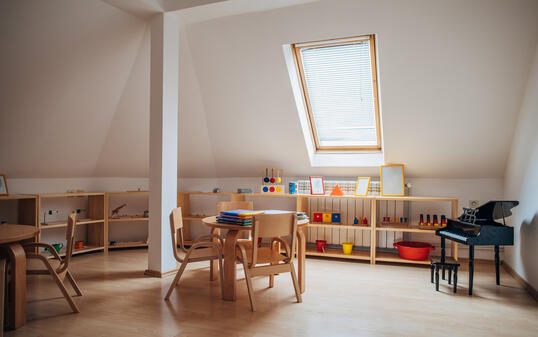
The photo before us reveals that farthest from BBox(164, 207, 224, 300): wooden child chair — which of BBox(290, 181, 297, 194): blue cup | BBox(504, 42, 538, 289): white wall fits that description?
BBox(504, 42, 538, 289): white wall

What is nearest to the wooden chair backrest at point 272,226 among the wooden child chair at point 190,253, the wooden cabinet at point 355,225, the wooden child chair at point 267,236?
the wooden child chair at point 267,236

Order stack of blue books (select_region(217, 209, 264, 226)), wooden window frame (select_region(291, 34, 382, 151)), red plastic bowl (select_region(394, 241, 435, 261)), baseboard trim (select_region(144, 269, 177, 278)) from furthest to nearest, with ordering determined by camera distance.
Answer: red plastic bowl (select_region(394, 241, 435, 261)) < wooden window frame (select_region(291, 34, 382, 151)) < baseboard trim (select_region(144, 269, 177, 278)) < stack of blue books (select_region(217, 209, 264, 226))

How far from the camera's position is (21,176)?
A: 4.98m

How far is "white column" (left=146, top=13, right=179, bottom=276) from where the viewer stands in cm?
417

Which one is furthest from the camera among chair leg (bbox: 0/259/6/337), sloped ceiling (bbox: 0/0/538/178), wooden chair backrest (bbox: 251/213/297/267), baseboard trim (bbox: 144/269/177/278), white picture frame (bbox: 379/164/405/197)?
white picture frame (bbox: 379/164/405/197)

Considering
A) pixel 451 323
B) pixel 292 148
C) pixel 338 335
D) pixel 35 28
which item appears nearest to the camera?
pixel 338 335

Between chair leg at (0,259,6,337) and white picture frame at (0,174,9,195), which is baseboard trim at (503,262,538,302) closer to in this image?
chair leg at (0,259,6,337)

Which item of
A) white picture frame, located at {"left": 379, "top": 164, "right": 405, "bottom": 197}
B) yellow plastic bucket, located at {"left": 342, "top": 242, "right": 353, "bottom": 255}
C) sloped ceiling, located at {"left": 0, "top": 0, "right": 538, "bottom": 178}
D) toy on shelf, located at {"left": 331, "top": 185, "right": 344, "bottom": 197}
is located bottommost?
yellow plastic bucket, located at {"left": 342, "top": 242, "right": 353, "bottom": 255}

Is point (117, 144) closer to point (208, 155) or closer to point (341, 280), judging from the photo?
point (208, 155)

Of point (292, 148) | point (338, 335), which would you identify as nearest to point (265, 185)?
point (292, 148)

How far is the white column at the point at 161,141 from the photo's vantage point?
13.7 feet

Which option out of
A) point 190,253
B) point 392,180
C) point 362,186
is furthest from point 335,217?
point 190,253

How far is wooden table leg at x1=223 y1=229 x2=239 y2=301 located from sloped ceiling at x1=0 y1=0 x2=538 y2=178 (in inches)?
87.9

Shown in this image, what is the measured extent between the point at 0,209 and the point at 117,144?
1.67 metres
